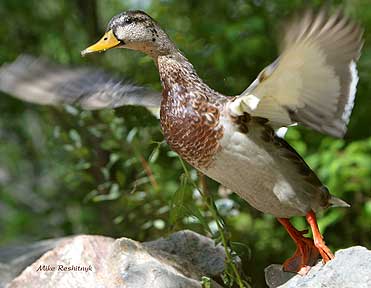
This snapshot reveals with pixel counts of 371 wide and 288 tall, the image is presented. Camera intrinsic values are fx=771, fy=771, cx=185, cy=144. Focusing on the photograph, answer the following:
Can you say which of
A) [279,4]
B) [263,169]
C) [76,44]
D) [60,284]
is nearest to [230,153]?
[263,169]

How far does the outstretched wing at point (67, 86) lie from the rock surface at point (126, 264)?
45cm

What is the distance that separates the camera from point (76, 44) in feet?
15.8

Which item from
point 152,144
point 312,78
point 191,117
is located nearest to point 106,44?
point 191,117

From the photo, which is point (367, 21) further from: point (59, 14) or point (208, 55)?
point (59, 14)

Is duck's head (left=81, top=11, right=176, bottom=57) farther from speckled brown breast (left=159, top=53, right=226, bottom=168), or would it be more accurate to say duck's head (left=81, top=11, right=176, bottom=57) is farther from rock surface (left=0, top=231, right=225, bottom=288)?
rock surface (left=0, top=231, right=225, bottom=288)

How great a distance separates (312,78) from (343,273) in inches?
19.9

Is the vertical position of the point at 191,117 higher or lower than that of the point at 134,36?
lower

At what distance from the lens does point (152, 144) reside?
313 centimetres

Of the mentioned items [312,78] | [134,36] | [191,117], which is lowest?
[191,117]

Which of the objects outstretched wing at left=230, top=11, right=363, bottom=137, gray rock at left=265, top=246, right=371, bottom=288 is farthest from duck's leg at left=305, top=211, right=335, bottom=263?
outstretched wing at left=230, top=11, right=363, bottom=137

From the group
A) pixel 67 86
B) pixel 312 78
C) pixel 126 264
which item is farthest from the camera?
pixel 67 86

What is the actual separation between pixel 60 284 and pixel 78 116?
150cm

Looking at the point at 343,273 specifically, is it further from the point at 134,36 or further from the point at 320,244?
the point at 134,36

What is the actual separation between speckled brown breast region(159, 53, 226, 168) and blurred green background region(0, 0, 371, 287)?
341mm
